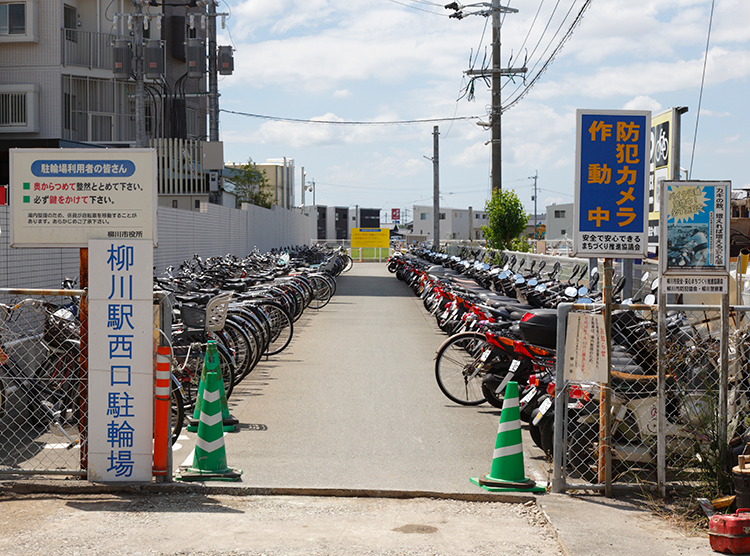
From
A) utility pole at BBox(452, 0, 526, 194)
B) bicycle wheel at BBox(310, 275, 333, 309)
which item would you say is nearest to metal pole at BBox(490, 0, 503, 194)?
utility pole at BBox(452, 0, 526, 194)

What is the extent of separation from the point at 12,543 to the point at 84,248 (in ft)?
6.27

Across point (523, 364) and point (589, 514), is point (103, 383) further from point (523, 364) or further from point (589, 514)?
point (523, 364)

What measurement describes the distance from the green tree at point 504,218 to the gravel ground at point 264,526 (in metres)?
20.9

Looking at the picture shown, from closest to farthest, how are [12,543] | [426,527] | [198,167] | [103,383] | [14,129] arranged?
[12,543], [426,527], [103,383], [14,129], [198,167]

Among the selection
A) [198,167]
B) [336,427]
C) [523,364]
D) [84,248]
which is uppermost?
[198,167]

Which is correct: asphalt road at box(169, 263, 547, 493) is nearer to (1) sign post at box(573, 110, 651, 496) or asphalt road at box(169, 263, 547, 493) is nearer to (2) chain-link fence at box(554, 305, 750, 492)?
(2) chain-link fence at box(554, 305, 750, 492)

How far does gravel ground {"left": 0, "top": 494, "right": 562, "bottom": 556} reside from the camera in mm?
4211

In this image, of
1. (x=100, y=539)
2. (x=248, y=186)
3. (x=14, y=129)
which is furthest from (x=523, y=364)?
(x=248, y=186)

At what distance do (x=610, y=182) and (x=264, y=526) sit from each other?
3159 mm

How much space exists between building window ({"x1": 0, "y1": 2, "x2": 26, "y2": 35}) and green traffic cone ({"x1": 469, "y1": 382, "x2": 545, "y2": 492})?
2345 centimetres

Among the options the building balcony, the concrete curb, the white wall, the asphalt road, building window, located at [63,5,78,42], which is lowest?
the asphalt road

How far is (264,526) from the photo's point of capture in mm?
4559

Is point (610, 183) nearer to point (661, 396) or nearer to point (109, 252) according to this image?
point (661, 396)

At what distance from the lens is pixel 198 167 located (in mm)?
27000
